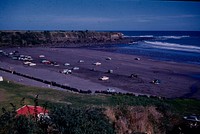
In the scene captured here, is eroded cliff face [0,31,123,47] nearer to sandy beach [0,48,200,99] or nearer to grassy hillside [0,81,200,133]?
sandy beach [0,48,200,99]

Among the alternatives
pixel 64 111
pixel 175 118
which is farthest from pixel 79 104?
pixel 64 111

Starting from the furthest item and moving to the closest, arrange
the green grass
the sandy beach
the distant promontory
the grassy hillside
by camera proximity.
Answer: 1. the distant promontory
2. the sandy beach
3. the green grass
4. the grassy hillside

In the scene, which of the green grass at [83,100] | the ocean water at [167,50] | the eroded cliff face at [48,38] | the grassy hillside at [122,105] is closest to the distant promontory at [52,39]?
the eroded cliff face at [48,38]

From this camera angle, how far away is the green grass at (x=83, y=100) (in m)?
27.0

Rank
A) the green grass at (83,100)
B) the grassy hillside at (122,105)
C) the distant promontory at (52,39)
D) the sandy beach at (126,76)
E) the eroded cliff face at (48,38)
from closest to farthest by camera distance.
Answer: the grassy hillside at (122,105)
the green grass at (83,100)
the sandy beach at (126,76)
the distant promontory at (52,39)
the eroded cliff face at (48,38)

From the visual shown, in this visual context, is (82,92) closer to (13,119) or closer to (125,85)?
(125,85)

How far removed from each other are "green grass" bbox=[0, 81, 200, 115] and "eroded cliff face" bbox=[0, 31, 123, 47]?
6735 centimetres

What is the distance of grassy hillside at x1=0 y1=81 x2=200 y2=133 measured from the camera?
17062mm

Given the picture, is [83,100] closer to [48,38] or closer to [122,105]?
[122,105]

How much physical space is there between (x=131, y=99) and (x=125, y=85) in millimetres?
9070

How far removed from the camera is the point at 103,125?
1088 cm

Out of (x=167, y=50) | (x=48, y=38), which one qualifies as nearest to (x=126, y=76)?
(x=167, y=50)

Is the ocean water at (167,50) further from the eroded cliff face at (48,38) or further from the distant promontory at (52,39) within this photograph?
the eroded cliff face at (48,38)

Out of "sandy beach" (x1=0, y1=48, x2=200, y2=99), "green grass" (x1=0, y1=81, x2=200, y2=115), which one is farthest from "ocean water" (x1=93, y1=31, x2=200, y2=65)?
"green grass" (x1=0, y1=81, x2=200, y2=115)
